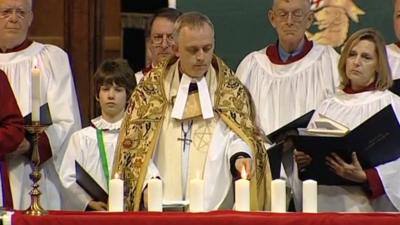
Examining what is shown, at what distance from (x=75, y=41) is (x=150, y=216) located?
9.95 ft

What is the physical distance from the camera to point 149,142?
4.88 m

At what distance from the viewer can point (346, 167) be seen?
485 cm

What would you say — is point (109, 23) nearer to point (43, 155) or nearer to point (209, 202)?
point (43, 155)

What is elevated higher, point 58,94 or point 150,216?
point 58,94

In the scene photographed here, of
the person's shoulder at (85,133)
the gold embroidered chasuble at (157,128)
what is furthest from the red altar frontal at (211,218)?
the person's shoulder at (85,133)

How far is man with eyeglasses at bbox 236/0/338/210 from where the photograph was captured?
5.62 metres

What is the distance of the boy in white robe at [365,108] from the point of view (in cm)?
494

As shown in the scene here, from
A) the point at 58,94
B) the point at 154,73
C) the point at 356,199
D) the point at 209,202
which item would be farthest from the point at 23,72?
the point at 356,199

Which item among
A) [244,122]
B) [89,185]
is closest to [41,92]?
[89,185]

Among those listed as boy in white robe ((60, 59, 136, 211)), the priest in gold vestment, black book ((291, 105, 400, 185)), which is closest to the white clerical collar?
the priest in gold vestment

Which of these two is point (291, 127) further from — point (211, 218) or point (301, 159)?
point (211, 218)

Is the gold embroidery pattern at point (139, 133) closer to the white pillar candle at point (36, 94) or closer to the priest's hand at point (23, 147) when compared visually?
the priest's hand at point (23, 147)

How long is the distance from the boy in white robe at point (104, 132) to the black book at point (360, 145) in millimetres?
1080

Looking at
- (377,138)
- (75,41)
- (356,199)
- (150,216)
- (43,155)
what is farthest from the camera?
(75,41)
